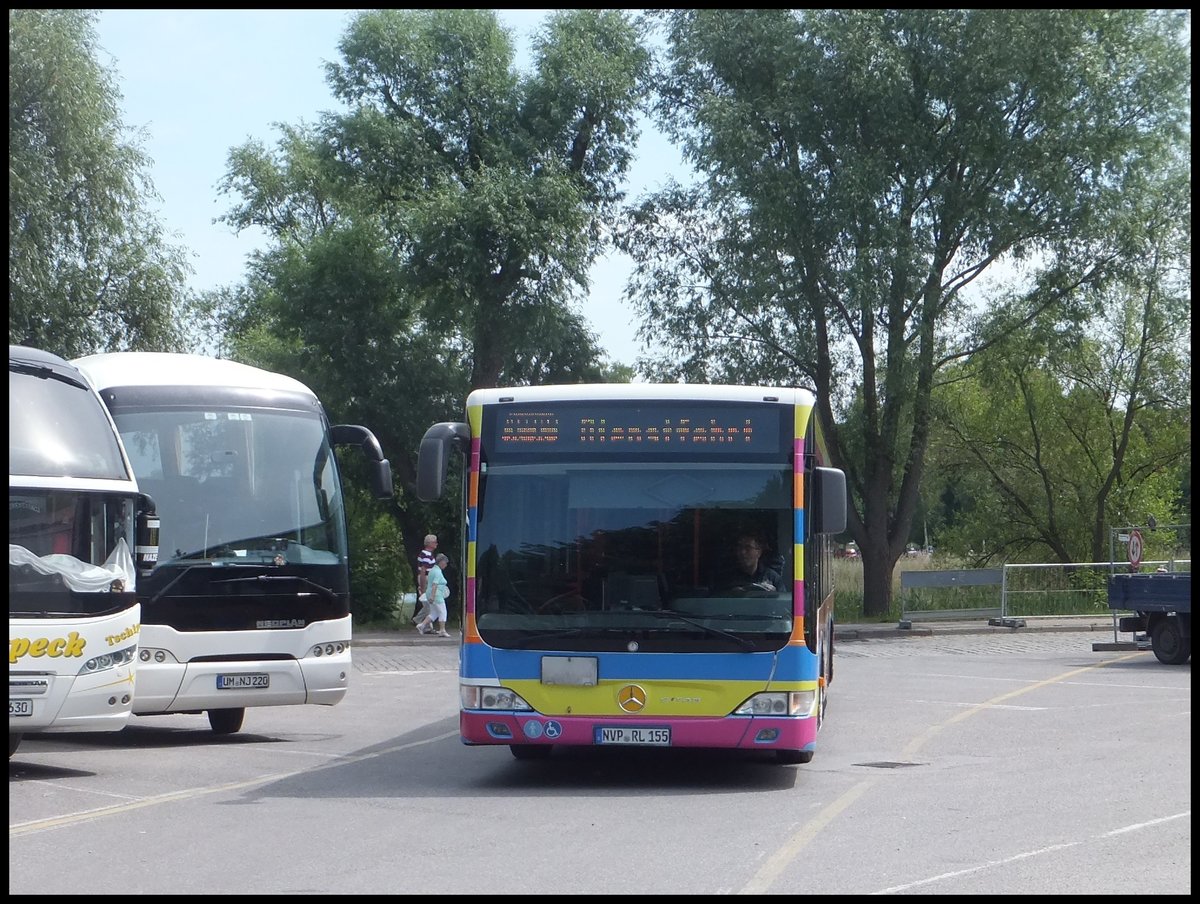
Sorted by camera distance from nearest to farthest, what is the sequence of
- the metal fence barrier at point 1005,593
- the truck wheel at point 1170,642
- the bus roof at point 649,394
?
the bus roof at point 649,394, the truck wheel at point 1170,642, the metal fence barrier at point 1005,593

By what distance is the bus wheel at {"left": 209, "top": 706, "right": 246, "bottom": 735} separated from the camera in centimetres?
1483

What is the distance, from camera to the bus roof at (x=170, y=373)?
13758 mm

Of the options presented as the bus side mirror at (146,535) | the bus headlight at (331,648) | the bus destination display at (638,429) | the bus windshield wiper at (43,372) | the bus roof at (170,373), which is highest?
the bus roof at (170,373)

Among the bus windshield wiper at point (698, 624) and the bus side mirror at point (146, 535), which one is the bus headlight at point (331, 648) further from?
the bus windshield wiper at point (698, 624)

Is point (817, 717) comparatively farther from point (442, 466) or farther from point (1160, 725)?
point (1160, 725)

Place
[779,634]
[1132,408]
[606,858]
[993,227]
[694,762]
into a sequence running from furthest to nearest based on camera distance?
1. [1132,408]
2. [993,227]
3. [694,762]
4. [779,634]
5. [606,858]

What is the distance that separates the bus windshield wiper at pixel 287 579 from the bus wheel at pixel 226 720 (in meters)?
1.82

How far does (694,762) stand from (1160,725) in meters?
5.15

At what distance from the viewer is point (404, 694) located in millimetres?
18781

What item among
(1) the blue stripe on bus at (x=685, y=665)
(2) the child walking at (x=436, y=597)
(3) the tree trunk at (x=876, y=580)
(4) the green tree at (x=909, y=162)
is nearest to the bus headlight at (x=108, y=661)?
(1) the blue stripe on bus at (x=685, y=665)

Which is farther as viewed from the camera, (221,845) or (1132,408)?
(1132,408)

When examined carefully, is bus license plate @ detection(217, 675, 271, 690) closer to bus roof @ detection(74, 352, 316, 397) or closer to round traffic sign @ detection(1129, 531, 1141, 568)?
bus roof @ detection(74, 352, 316, 397)

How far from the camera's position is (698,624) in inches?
415

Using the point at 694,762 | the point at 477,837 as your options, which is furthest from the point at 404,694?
the point at 477,837
